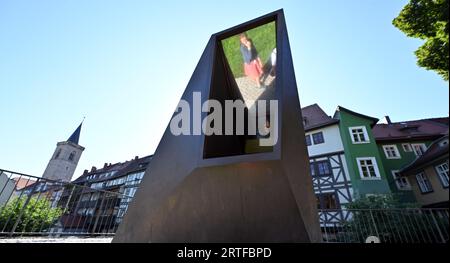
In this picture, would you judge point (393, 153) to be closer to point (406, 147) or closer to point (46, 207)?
point (406, 147)

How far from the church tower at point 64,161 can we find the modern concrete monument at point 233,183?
45.9m

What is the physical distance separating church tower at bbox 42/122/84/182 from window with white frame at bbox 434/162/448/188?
4870cm

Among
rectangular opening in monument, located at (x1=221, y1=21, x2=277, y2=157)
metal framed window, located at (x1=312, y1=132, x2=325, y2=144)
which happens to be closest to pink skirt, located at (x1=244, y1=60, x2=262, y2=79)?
rectangular opening in monument, located at (x1=221, y1=21, x2=277, y2=157)

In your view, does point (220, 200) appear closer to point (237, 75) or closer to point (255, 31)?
point (237, 75)

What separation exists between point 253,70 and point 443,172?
295cm

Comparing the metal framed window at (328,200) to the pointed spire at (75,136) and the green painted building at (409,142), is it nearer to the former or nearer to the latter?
the green painted building at (409,142)

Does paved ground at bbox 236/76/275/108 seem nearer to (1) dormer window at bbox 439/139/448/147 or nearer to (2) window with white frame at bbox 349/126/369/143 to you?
(1) dormer window at bbox 439/139/448/147

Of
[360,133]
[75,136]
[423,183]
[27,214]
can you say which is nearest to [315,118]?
[360,133]

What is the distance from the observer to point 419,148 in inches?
64.4

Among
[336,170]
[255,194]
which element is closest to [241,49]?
[255,194]

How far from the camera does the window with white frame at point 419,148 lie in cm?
153

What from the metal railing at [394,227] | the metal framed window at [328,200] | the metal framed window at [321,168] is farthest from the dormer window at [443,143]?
the metal framed window at [321,168]

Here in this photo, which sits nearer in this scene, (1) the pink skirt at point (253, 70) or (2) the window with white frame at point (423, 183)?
(2) the window with white frame at point (423, 183)

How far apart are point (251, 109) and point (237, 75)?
78 centimetres
